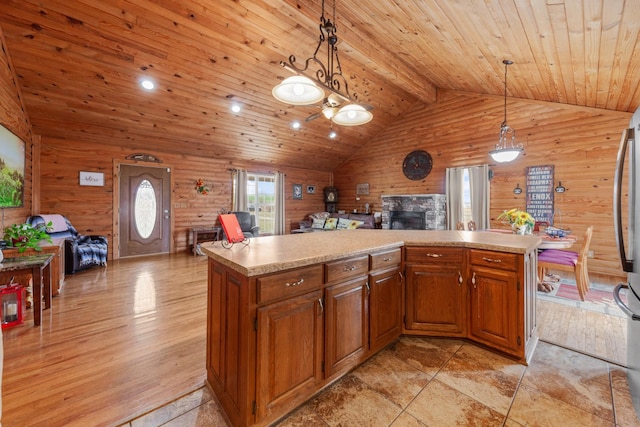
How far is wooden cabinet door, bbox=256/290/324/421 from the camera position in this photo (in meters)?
1.38

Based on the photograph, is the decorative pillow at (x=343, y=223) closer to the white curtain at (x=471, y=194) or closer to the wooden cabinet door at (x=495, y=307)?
the white curtain at (x=471, y=194)

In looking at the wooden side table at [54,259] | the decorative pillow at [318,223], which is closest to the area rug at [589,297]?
the decorative pillow at [318,223]

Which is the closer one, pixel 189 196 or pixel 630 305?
pixel 630 305

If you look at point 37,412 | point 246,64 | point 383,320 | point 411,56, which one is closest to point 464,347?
point 383,320

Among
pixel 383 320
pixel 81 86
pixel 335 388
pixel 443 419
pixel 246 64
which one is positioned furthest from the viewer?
pixel 246 64

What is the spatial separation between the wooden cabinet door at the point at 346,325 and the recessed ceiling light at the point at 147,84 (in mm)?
4211

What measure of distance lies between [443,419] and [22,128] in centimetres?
631

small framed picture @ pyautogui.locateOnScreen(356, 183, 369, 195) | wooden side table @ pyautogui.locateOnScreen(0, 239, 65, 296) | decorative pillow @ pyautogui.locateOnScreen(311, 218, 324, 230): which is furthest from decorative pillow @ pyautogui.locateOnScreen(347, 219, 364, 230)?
wooden side table @ pyautogui.locateOnScreen(0, 239, 65, 296)

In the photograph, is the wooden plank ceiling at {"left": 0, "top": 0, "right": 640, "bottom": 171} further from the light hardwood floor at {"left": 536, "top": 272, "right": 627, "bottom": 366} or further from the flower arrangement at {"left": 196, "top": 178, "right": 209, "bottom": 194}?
the light hardwood floor at {"left": 536, "top": 272, "right": 627, "bottom": 366}

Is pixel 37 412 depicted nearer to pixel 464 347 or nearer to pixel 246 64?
pixel 464 347

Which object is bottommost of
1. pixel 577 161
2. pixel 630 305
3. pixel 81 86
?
pixel 630 305

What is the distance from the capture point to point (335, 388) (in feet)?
5.78

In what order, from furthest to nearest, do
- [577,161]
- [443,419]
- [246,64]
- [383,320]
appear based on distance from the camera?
[577,161] < [246,64] < [383,320] < [443,419]

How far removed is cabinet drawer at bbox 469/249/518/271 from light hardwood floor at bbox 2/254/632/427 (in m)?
1.02
